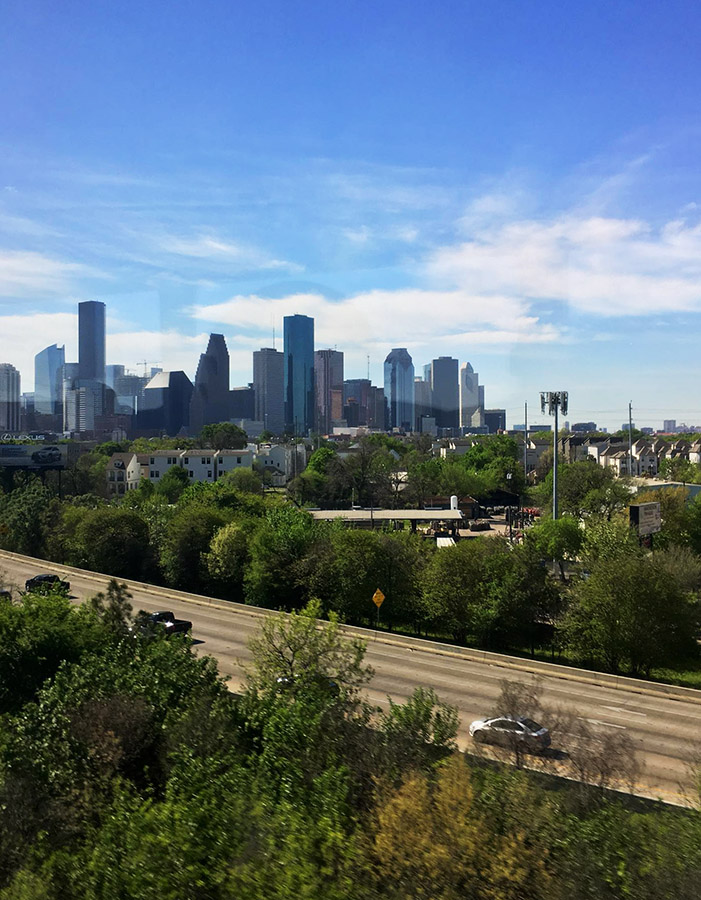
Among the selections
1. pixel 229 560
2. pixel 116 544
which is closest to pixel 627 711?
pixel 229 560

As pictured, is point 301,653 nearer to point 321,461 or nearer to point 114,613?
point 114,613

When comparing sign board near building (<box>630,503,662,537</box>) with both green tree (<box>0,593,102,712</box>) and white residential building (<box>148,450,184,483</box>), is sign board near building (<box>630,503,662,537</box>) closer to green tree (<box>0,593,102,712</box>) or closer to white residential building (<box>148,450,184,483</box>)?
green tree (<box>0,593,102,712</box>)

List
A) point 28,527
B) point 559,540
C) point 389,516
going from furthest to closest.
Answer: point 389,516, point 28,527, point 559,540

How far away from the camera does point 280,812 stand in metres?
8.40

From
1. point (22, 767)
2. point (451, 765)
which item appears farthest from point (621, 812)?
point (22, 767)

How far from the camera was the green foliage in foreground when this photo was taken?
24.1 ft

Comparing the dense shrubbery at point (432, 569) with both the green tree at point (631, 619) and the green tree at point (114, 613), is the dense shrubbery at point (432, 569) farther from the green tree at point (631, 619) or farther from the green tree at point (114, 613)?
the green tree at point (114, 613)

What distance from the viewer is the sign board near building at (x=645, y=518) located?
34.5m

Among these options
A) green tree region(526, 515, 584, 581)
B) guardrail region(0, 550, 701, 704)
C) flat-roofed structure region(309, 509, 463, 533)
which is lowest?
guardrail region(0, 550, 701, 704)

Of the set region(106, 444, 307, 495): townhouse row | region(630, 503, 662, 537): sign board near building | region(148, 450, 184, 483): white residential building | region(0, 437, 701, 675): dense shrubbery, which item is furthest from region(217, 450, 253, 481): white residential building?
region(630, 503, 662, 537): sign board near building

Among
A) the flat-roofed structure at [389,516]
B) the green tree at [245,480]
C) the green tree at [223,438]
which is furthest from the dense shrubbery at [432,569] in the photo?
the green tree at [223,438]

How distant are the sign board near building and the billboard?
55.1m

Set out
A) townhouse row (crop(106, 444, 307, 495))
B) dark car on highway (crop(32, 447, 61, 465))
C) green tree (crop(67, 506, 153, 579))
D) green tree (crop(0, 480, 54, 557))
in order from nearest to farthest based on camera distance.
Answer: green tree (crop(67, 506, 153, 579)) < green tree (crop(0, 480, 54, 557)) < dark car on highway (crop(32, 447, 61, 465)) < townhouse row (crop(106, 444, 307, 495))

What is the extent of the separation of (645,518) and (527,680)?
A: 17433 mm
